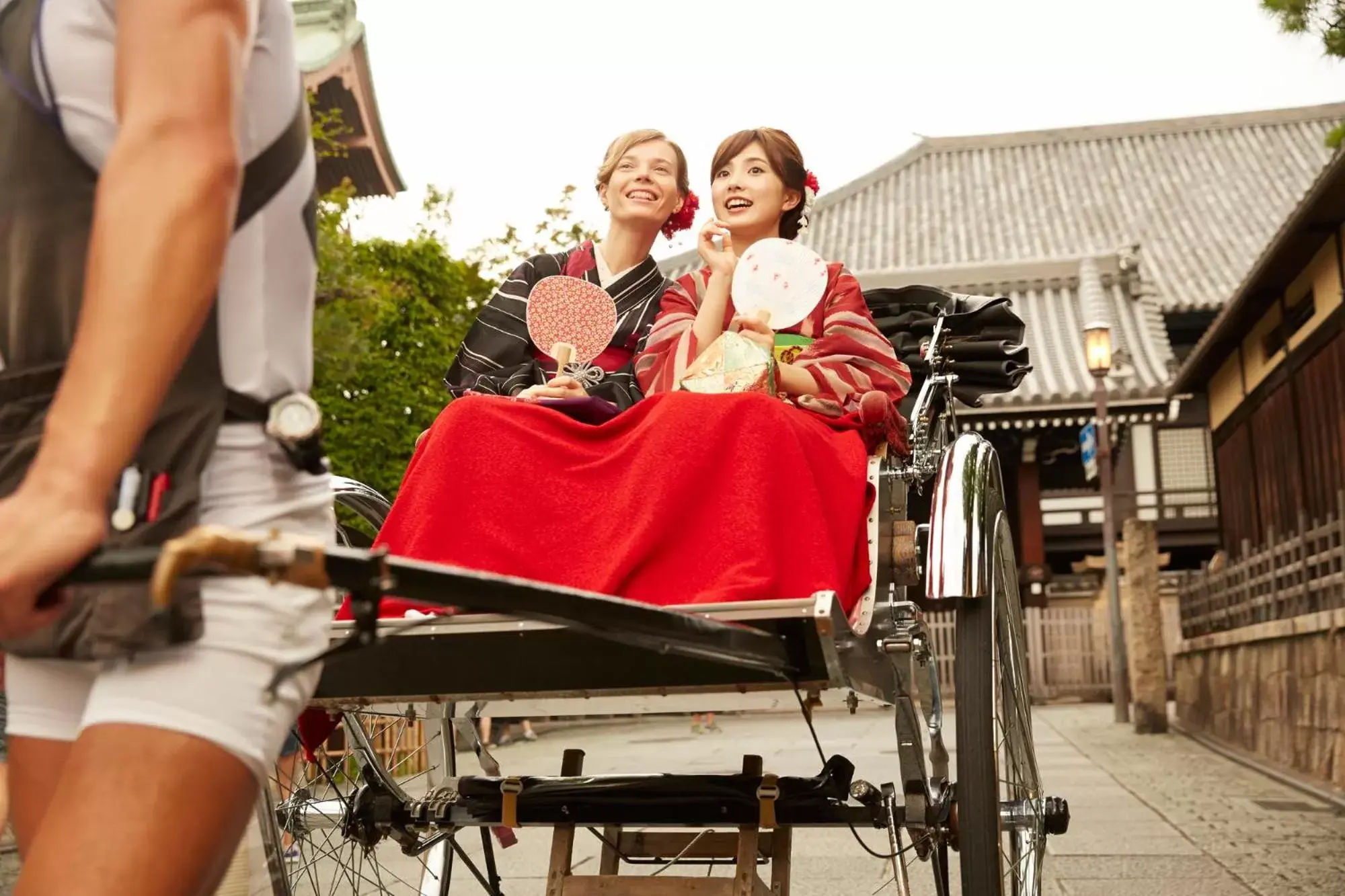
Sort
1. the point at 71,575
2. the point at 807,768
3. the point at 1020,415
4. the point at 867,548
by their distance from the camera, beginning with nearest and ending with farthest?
the point at 71,575
the point at 867,548
the point at 807,768
the point at 1020,415

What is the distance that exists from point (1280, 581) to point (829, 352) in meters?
7.41

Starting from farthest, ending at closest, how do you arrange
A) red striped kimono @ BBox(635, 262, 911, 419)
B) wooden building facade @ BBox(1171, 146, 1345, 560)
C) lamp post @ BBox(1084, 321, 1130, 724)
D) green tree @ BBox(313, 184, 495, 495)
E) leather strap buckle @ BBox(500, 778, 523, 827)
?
1. lamp post @ BBox(1084, 321, 1130, 724)
2. wooden building facade @ BBox(1171, 146, 1345, 560)
3. green tree @ BBox(313, 184, 495, 495)
4. red striped kimono @ BBox(635, 262, 911, 419)
5. leather strap buckle @ BBox(500, 778, 523, 827)

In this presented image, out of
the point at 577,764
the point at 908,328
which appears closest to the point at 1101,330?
the point at 908,328

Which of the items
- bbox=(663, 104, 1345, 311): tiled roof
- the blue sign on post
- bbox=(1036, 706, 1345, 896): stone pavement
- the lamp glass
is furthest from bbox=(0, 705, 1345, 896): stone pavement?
bbox=(663, 104, 1345, 311): tiled roof

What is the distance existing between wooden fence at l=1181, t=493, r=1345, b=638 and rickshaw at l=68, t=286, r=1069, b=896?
5336 mm

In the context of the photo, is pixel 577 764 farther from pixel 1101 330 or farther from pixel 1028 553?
pixel 1028 553

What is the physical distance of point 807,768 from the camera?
894 centimetres

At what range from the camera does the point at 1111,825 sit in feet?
21.7

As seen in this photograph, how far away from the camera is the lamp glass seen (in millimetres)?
14773

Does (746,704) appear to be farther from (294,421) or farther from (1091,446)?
(1091,446)

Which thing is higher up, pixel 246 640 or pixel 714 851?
pixel 246 640

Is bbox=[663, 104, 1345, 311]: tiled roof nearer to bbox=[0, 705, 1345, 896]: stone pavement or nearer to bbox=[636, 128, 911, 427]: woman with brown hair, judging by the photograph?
bbox=[0, 705, 1345, 896]: stone pavement

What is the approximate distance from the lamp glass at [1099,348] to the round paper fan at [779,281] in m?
12.2

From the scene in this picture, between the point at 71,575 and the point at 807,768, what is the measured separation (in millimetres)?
8317
